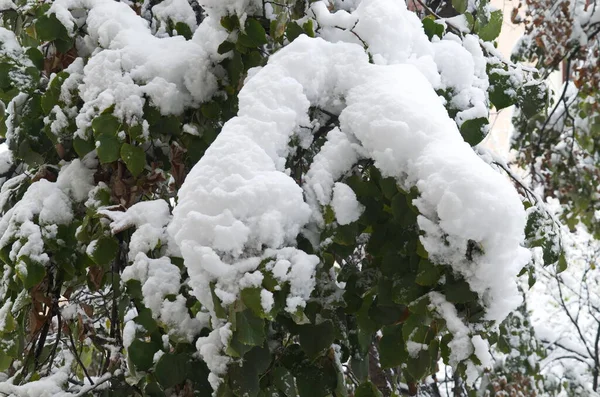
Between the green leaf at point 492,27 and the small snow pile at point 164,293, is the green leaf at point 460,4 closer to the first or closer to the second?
the green leaf at point 492,27

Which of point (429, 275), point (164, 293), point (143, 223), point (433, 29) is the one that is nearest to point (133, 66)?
point (143, 223)

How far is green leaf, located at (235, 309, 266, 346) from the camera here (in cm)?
58


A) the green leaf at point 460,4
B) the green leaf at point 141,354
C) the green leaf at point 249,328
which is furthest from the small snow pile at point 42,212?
the green leaf at point 460,4

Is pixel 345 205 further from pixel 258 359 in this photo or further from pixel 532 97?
pixel 532 97

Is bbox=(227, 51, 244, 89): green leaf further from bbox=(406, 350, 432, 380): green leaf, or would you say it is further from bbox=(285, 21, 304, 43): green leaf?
bbox=(406, 350, 432, 380): green leaf

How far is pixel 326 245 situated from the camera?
26.8 inches

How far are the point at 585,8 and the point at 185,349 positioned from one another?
300 cm

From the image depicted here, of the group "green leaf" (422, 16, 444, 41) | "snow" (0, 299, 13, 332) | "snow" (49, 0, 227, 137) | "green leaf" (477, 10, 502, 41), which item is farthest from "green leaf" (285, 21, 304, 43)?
"snow" (0, 299, 13, 332)

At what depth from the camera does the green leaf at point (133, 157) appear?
0.84m

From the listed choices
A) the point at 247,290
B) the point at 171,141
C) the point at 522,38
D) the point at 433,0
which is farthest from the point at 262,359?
the point at 522,38

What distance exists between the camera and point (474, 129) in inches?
31.9

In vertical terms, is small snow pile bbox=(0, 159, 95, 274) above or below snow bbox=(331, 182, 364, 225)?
below

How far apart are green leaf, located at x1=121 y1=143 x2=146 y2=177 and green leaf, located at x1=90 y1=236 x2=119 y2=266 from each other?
10 cm

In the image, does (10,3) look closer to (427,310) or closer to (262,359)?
(262,359)
